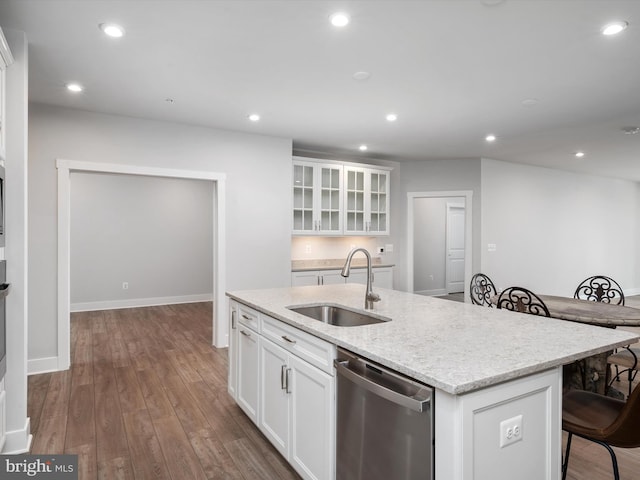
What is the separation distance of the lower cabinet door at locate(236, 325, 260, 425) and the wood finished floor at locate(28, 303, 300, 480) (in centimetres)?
16

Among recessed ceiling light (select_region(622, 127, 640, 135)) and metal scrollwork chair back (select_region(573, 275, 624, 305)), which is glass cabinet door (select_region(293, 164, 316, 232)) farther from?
recessed ceiling light (select_region(622, 127, 640, 135))

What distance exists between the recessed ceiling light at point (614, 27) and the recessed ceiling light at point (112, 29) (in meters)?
2.94

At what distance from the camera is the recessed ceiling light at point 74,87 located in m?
3.33

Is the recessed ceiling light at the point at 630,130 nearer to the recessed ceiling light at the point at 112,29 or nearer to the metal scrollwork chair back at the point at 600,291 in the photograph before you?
the metal scrollwork chair back at the point at 600,291

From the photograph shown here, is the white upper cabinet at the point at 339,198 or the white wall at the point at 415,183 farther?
the white wall at the point at 415,183

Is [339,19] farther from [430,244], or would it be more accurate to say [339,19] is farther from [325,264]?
[430,244]

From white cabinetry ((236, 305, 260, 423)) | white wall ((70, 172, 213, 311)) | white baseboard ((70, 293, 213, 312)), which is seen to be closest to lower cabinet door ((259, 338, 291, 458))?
white cabinetry ((236, 305, 260, 423))

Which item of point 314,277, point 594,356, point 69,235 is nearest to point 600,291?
point 594,356

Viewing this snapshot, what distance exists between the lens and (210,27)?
242 cm

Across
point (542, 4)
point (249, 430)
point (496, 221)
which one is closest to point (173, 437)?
point (249, 430)

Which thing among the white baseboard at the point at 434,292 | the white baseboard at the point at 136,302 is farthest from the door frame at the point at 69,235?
the white baseboard at the point at 434,292

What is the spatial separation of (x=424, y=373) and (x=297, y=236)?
463 centimetres

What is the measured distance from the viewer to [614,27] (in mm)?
2369

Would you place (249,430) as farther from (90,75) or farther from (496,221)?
(496,221)
